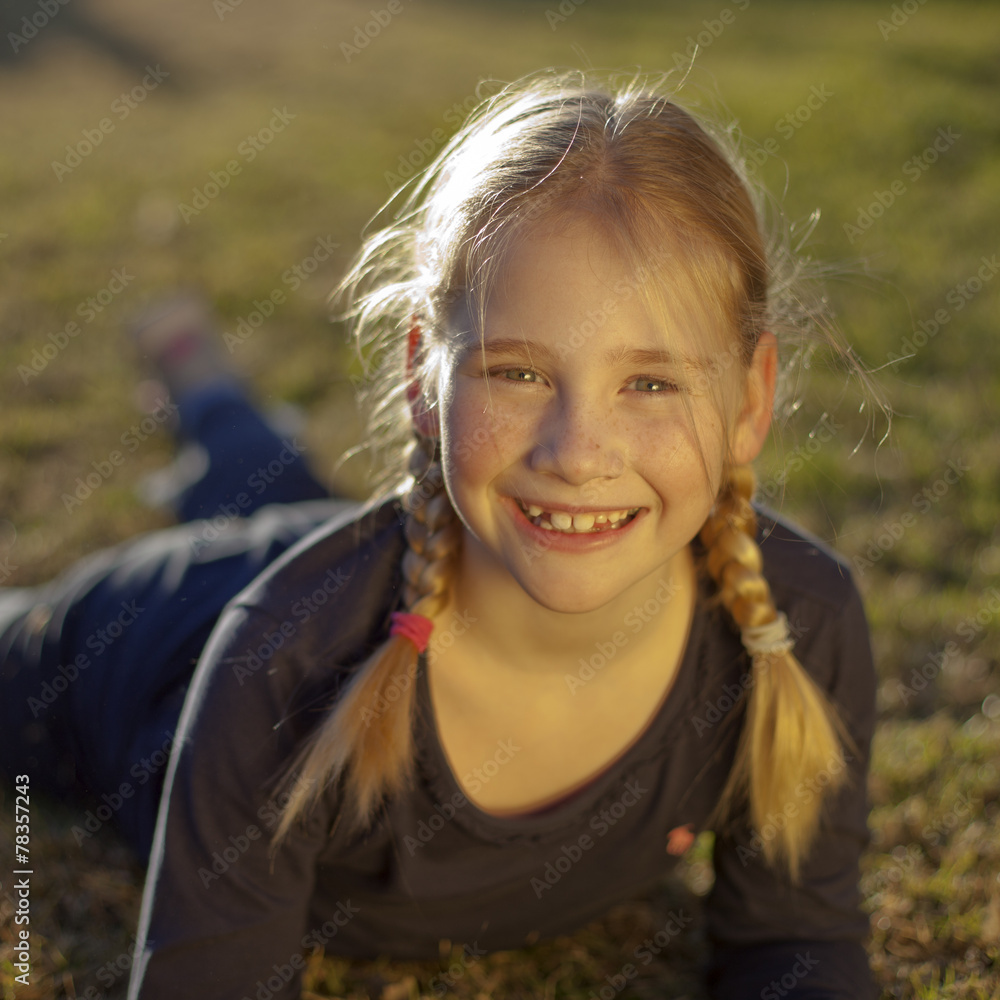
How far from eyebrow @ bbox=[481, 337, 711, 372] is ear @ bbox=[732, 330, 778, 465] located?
8.9 inches

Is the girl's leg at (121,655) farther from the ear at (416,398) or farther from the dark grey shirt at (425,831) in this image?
the ear at (416,398)

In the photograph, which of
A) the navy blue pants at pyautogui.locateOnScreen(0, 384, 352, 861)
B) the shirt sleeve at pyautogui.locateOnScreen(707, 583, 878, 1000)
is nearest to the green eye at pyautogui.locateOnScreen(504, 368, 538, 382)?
the shirt sleeve at pyautogui.locateOnScreen(707, 583, 878, 1000)

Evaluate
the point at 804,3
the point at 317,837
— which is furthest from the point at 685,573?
the point at 804,3

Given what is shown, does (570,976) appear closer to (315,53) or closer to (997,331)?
(997,331)

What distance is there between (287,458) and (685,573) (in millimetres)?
1592

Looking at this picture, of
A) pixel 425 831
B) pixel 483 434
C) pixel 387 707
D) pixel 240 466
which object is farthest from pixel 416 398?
pixel 240 466

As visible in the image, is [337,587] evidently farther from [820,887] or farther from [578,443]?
[820,887]

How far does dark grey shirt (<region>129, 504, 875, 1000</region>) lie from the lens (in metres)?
1.62

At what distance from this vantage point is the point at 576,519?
1537 millimetres

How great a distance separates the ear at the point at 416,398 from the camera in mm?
1712

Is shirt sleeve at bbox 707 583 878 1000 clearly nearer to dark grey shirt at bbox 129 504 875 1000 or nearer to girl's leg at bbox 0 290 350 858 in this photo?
dark grey shirt at bbox 129 504 875 1000

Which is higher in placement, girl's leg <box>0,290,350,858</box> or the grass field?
girl's leg <box>0,290,350,858</box>

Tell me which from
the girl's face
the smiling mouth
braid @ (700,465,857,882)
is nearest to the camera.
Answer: the girl's face

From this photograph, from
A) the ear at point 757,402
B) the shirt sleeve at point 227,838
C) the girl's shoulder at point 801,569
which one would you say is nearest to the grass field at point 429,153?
the ear at point 757,402
